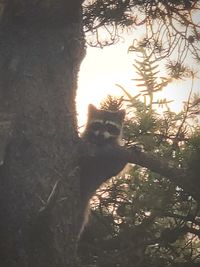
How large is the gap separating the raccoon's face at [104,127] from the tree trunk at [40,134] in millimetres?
997

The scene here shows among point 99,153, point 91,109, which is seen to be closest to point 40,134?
point 99,153

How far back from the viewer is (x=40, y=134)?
9.66ft

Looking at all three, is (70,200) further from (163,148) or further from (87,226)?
(87,226)

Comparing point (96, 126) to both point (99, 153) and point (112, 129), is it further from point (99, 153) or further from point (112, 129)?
point (99, 153)

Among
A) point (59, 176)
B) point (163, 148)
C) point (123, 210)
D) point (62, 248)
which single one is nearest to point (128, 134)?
point (163, 148)

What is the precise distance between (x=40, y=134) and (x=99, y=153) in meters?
0.68

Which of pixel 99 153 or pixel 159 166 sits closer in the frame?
pixel 159 166

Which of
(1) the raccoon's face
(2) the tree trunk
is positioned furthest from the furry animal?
(2) the tree trunk

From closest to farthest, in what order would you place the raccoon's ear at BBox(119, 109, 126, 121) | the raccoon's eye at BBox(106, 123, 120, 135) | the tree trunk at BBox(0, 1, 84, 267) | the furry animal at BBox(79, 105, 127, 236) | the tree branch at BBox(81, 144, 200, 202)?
the tree trunk at BBox(0, 1, 84, 267) < the tree branch at BBox(81, 144, 200, 202) < the furry animal at BBox(79, 105, 127, 236) < the raccoon's ear at BBox(119, 109, 126, 121) < the raccoon's eye at BBox(106, 123, 120, 135)

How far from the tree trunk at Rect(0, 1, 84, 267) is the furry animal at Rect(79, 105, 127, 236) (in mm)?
288

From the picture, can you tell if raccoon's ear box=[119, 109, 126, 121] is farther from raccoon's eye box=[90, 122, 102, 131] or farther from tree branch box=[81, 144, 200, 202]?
tree branch box=[81, 144, 200, 202]

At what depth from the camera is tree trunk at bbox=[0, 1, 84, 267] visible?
2564mm

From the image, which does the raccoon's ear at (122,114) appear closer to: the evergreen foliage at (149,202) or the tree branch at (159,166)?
the evergreen foliage at (149,202)

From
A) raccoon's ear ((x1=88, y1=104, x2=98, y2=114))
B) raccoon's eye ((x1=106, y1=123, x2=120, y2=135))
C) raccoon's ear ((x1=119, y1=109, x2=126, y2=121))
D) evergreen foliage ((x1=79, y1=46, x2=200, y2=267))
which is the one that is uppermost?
raccoon's ear ((x1=88, y1=104, x2=98, y2=114))
